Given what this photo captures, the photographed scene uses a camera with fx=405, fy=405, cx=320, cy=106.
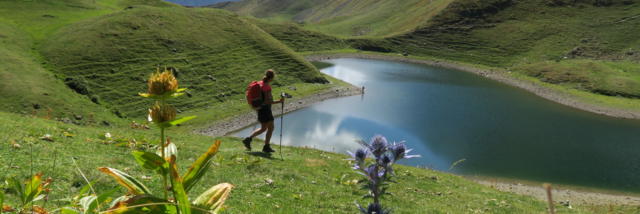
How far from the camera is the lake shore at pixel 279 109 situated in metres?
45.9

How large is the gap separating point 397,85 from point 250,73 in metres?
28.6

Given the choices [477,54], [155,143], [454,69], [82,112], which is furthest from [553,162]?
[477,54]

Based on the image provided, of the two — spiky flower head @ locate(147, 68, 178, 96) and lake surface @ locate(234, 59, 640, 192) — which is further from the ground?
spiky flower head @ locate(147, 68, 178, 96)

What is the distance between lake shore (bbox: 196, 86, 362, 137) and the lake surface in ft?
5.38

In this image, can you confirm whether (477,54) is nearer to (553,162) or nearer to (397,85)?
(397,85)

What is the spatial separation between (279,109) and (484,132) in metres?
26.9

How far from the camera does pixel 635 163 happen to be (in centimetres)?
3944

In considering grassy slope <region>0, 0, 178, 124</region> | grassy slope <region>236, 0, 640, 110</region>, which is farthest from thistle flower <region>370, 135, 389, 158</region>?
grassy slope <region>236, 0, 640, 110</region>

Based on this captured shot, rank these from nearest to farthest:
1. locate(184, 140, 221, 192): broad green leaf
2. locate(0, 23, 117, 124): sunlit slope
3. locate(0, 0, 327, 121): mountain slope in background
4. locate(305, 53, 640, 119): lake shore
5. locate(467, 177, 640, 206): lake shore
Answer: locate(184, 140, 221, 192): broad green leaf → locate(467, 177, 640, 206): lake shore → locate(0, 23, 117, 124): sunlit slope → locate(0, 0, 327, 121): mountain slope in background → locate(305, 53, 640, 119): lake shore

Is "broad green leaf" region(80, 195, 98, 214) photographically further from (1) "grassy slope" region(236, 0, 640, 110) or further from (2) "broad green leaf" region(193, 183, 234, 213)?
(1) "grassy slope" region(236, 0, 640, 110)

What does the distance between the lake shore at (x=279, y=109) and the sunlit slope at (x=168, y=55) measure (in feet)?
19.0

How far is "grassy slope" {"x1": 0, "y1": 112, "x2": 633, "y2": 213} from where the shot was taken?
8898 mm

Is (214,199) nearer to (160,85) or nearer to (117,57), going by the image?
(160,85)

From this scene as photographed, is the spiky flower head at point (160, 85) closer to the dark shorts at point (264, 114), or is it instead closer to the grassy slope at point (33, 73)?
the dark shorts at point (264, 114)
